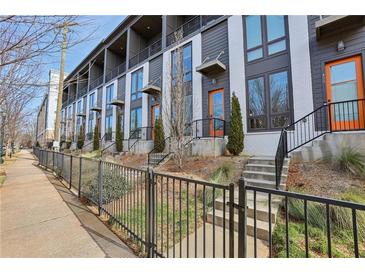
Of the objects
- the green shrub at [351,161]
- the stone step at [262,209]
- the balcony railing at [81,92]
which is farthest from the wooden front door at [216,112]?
the balcony railing at [81,92]

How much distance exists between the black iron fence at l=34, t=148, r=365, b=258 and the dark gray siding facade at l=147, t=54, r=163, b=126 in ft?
30.0

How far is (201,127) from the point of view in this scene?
10.8m

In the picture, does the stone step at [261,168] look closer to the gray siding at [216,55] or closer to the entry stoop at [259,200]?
the entry stoop at [259,200]

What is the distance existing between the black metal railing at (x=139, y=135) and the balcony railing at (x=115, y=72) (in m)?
6.97

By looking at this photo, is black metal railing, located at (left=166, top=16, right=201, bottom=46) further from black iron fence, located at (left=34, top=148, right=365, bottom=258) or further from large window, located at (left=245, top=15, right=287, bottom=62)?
black iron fence, located at (left=34, top=148, right=365, bottom=258)

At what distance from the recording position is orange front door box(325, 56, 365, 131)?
262 inches

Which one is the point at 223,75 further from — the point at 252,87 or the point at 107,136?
the point at 107,136

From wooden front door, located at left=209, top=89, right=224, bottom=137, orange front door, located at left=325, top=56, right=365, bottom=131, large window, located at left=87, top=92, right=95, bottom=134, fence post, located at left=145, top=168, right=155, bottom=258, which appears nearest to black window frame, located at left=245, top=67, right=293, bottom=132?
orange front door, located at left=325, top=56, right=365, bottom=131

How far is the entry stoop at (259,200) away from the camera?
3.65 m

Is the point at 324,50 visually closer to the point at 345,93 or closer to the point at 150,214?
the point at 345,93

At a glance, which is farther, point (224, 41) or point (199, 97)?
point (199, 97)

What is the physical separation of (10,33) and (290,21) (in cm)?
912
